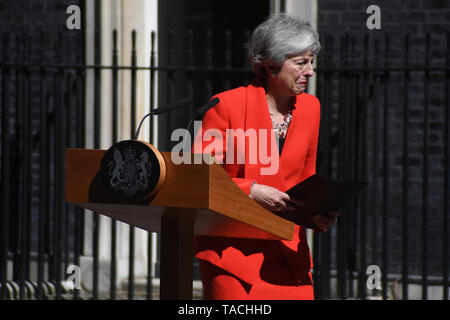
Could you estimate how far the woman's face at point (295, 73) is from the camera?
300 cm

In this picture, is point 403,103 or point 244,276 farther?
point 403,103

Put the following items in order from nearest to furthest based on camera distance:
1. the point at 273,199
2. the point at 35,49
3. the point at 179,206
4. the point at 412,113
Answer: the point at 179,206 < the point at 273,199 < the point at 412,113 < the point at 35,49

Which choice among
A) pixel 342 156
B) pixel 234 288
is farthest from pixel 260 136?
pixel 342 156

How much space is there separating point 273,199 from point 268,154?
9.3 inches

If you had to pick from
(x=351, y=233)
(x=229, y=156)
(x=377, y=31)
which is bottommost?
(x=351, y=233)

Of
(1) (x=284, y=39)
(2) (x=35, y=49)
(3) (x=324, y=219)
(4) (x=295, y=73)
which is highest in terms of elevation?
(2) (x=35, y=49)

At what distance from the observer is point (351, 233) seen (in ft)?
20.1

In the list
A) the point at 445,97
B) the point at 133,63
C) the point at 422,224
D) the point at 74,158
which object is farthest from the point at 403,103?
the point at 74,158

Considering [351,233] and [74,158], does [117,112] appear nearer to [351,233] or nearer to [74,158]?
[351,233]

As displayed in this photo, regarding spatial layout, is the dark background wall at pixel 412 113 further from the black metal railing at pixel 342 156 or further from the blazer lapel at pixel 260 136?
the blazer lapel at pixel 260 136

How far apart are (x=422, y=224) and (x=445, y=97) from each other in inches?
37.1

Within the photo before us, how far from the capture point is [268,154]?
296 cm

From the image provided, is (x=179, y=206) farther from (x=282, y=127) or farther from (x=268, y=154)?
(x=282, y=127)

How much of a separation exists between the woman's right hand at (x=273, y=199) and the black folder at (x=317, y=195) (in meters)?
0.03
